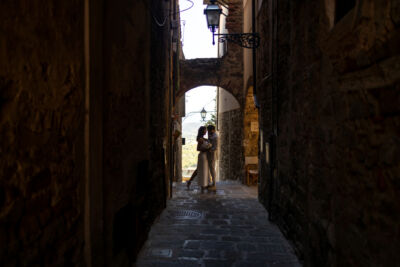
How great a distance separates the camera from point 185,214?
5434mm

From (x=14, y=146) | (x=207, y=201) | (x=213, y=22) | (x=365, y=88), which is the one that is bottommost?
(x=207, y=201)

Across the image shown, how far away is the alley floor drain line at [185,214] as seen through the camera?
17.1 ft

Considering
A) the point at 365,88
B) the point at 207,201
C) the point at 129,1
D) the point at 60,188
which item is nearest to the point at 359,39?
the point at 365,88

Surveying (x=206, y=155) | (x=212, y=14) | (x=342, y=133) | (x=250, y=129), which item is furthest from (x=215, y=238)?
(x=250, y=129)

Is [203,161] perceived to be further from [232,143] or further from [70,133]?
[70,133]

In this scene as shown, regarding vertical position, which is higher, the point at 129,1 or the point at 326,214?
the point at 129,1

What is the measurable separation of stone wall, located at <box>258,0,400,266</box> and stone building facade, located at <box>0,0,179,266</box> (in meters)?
1.59

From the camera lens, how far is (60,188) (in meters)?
1.74

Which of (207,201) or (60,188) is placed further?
(207,201)

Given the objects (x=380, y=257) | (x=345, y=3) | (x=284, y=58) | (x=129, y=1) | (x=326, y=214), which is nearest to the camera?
(x=380, y=257)

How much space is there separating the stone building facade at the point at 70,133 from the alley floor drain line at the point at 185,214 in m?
1.63

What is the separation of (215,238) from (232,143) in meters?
9.33

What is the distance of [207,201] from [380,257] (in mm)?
5130

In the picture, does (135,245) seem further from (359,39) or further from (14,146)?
(359,39)
